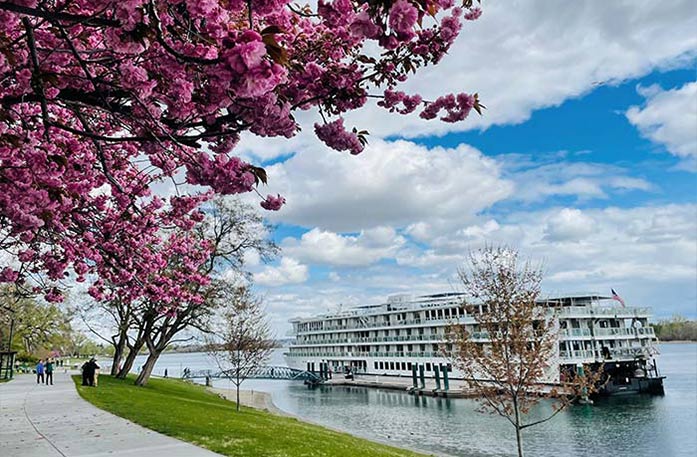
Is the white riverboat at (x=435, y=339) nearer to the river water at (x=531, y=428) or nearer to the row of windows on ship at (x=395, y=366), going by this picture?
the row of windows on ship at (x=395, y=366)

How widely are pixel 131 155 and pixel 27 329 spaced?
140 feet

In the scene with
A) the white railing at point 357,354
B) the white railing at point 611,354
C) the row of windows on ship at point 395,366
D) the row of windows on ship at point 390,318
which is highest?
the row of windows on ship at point 390,318

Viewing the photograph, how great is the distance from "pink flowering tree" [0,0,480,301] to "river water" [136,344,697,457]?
1448 cm

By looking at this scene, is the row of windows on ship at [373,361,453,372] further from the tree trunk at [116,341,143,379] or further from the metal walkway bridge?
the tree trunk at [116,341,143,379]

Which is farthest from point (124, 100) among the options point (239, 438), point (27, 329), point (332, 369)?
point (332, 369)

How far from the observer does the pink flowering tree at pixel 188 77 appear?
296 cm

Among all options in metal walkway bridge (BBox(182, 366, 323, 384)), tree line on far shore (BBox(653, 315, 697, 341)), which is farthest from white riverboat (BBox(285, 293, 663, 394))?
tree line on far shore (BBox(653, 315, 697, 341))

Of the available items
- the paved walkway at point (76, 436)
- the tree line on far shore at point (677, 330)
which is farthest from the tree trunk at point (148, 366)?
the tree line on far shore at point (677, 330)

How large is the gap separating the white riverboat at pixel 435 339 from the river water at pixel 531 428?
2.71m

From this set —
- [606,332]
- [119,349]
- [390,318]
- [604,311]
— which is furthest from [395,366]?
[119,349]

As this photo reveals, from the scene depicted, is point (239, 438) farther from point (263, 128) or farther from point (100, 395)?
point (100, 395)

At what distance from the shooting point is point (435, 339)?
50.0 meters

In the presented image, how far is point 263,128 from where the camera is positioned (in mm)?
4094

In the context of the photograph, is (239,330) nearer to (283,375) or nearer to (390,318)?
(390,318)
